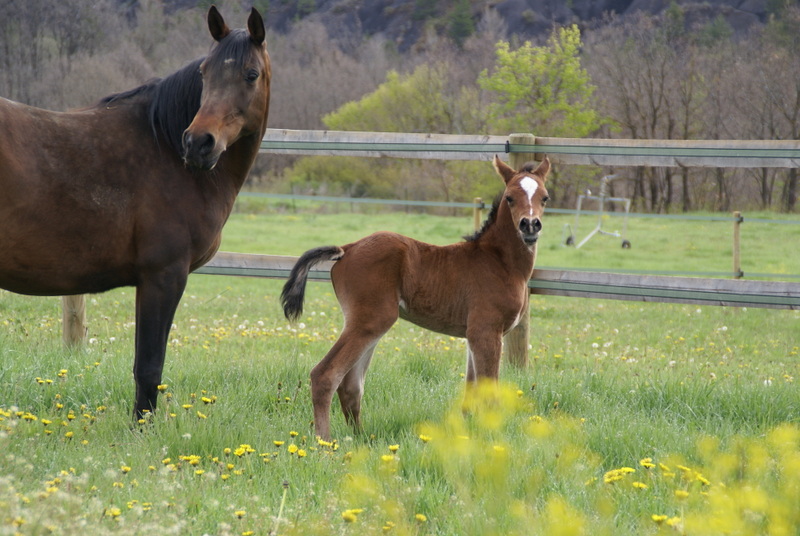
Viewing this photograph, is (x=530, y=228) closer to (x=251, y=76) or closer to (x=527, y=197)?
(x=527, y=197)

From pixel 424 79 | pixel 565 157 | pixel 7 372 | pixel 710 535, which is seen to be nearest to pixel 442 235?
pixel 565 157

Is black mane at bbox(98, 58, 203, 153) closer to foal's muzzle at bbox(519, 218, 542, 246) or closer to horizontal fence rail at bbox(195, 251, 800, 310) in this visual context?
horizontal fence rail at bbox(195, 251, 800, 310)

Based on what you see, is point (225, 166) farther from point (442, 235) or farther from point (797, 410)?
point (442, 235)

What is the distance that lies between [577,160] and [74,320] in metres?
3.76

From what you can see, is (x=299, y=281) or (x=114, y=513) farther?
(x=299, y=281)

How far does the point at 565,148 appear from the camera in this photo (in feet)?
17.7

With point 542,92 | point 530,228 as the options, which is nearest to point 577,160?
point 530,228

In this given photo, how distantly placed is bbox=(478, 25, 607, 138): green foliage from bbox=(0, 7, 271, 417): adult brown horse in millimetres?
29775

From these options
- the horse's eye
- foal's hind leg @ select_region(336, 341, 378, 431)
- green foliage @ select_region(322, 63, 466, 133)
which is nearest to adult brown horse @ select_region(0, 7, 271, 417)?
the horse's eye

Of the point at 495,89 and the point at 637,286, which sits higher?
the point at 495,89

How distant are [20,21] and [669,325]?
3350 centimetres

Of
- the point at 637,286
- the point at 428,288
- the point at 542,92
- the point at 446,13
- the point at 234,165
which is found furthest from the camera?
the point at 446,13

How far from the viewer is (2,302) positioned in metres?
8.93

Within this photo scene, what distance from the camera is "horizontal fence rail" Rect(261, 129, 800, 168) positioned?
5.07 meters
